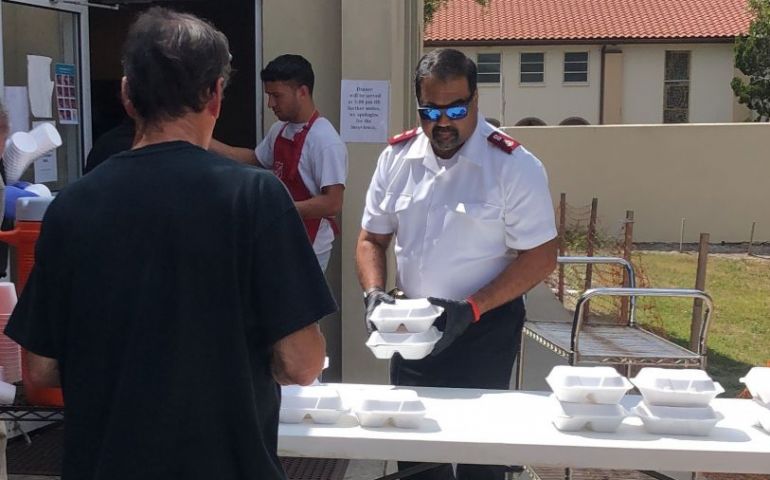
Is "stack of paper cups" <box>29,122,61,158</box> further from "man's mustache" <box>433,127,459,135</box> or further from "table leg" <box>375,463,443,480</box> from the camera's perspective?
"table leg" <box>375,463,443,480</box>

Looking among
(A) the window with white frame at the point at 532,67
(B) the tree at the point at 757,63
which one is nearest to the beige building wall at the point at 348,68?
(B) the tree at the point at 757,63

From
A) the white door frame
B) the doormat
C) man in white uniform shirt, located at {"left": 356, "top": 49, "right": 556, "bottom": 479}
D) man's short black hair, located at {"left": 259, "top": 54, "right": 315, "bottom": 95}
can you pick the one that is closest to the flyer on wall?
the white door frame

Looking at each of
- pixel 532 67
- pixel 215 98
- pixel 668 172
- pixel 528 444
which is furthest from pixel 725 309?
pixel 532 67

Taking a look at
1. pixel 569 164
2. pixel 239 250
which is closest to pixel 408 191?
pixel 239 250

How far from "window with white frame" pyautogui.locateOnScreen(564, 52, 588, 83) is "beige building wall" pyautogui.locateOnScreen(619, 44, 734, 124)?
45.0 inches

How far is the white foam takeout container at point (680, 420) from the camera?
7.77ft

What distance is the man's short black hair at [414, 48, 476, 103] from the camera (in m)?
2.85

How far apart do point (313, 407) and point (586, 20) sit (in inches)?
1117

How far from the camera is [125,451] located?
Answer: 160 cm

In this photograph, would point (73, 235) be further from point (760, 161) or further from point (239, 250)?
point (760, 161)

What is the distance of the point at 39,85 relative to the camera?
4.59 meters

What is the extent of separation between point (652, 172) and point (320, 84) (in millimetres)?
11391

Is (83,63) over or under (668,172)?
over

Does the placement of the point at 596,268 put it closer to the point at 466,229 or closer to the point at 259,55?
the point at 259,55
